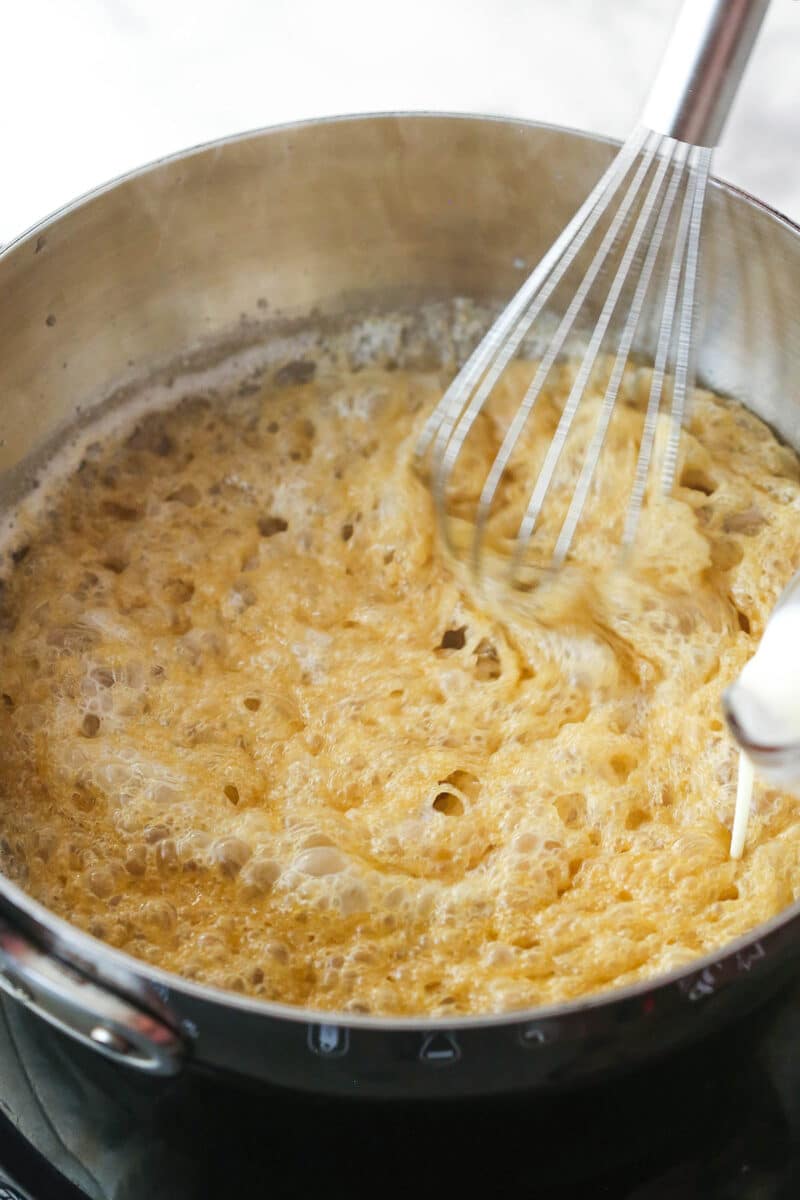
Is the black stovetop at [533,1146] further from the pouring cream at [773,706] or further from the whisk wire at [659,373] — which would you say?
the whisk wire at [659,373]

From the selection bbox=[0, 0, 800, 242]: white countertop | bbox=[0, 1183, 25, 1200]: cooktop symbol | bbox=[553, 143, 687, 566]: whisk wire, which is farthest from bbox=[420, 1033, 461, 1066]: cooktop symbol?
bbox=[0, 0, 800, 242]: white countertop

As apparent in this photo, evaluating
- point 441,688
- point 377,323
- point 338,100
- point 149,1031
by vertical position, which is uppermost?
point 338,100

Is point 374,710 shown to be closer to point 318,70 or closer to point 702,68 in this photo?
point 702,68

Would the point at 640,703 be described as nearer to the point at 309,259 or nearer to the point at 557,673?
the point at 557,673

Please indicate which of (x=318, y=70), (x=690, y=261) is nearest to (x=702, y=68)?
(x=690, y=261)

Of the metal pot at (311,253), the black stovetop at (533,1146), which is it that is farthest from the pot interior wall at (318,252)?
the black stovetop at (533,1146)

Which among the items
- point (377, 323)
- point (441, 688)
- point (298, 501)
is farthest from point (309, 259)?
point (441, 688)

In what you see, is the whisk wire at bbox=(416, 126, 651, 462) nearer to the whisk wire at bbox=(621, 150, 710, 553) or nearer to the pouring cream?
the whisk wire at bbox=(621, 150, 710, 553)

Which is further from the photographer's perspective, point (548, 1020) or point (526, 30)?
point (526, 30)
